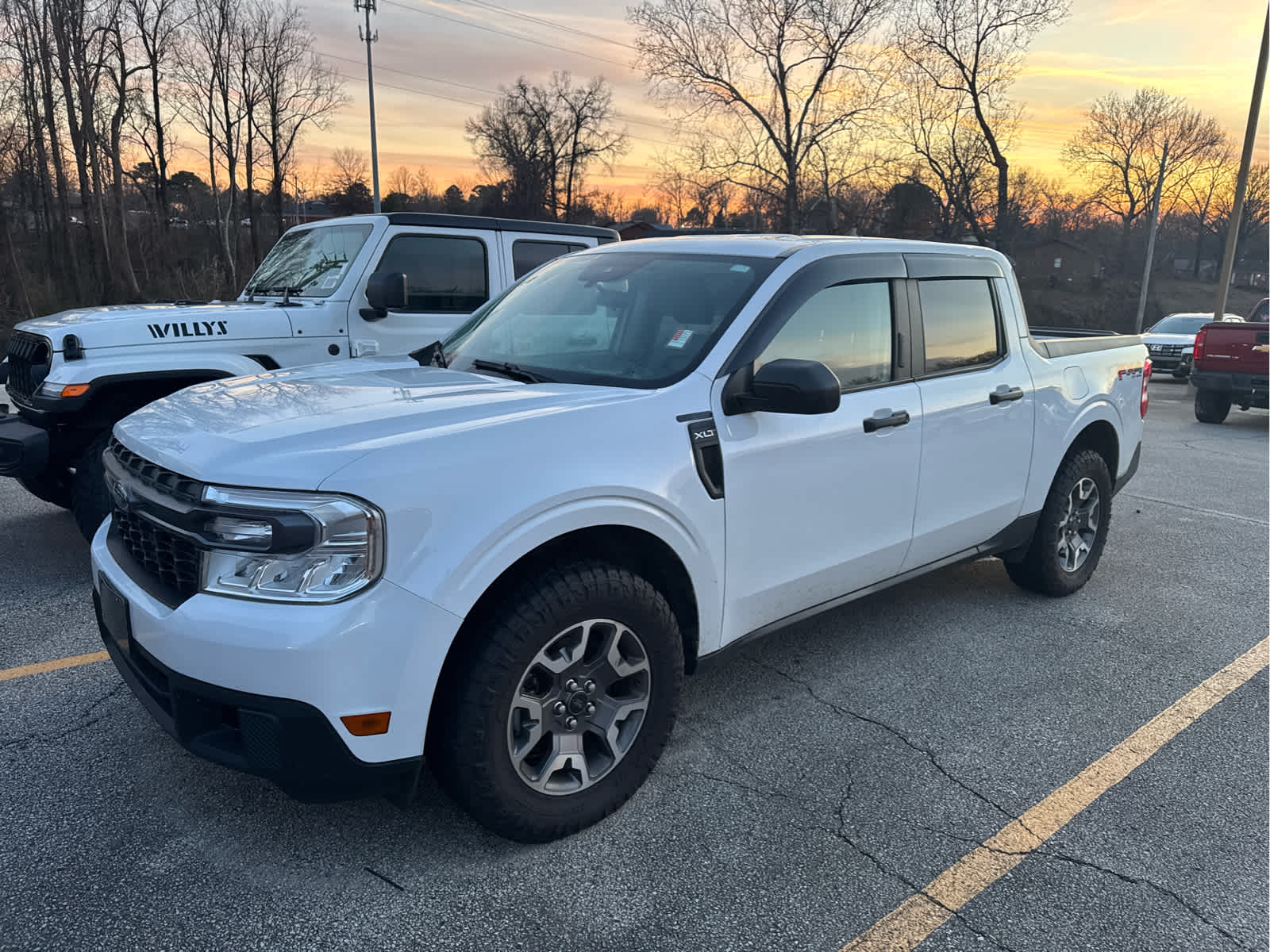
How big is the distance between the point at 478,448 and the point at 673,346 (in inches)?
39.3

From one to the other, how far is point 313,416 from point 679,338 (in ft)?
4.21

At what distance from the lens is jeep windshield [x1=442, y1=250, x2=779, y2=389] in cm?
314

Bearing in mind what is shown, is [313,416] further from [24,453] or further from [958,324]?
[24,453]

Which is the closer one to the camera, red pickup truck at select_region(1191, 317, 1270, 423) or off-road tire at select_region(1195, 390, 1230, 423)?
red pickup truck at select_region(1191, 317, 1270, 423)

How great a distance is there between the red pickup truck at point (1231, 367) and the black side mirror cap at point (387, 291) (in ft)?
38.4

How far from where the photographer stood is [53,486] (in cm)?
520

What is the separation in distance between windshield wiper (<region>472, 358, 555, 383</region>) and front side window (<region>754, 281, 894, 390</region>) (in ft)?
2.60

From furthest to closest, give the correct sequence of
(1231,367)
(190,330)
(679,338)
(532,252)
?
(1231,367) → (532,252) → (190,330) → (679,338)

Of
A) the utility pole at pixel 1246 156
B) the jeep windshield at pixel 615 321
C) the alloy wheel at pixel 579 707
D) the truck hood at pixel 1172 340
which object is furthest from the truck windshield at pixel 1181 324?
the alloy wheel at pixel 579 707

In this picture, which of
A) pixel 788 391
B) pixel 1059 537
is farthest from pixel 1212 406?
pixel 788 391

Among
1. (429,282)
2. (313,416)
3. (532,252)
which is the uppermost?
(532,252)

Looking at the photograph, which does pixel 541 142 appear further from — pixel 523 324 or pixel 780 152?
pixel 523 324

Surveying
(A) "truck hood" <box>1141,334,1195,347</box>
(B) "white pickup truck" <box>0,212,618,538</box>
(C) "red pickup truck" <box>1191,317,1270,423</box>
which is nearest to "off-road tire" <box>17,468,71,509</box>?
(B) "white pickup truck" <box>0,212,618,538</box>

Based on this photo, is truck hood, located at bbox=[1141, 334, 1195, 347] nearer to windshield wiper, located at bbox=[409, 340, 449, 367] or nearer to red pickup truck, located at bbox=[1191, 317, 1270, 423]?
red pickup truck, located at bbox=[1191, 317, 1270, 423]
